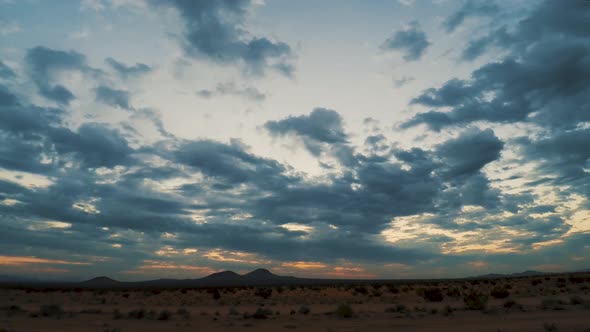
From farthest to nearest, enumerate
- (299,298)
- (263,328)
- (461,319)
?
(299,298), (461,319), (263,328)

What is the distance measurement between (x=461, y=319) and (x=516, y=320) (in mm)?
2533

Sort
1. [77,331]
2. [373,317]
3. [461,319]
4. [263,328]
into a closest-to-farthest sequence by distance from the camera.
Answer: [77,331], [263,328], [461,319], [373,317]

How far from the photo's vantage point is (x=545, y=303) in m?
25.3

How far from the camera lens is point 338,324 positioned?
19.9 metres

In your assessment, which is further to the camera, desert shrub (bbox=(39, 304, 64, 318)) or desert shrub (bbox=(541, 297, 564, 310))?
desert shrub (bbox=(39, 304, 64, 318))

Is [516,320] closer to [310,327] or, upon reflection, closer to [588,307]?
[588,307]

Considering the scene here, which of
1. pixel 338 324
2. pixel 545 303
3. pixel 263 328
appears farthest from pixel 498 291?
pixel 263 328

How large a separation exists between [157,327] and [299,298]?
2469 centimetres

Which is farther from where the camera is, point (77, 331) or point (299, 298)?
point (299, 298)

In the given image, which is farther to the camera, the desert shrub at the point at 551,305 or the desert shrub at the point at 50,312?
the desert shrub at the point at 50,312

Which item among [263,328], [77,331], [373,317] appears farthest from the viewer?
[373,317]

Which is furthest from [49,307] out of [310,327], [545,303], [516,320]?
[545,303]

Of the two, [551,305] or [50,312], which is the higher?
[551,305]

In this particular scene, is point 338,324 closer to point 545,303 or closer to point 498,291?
point 545,303
